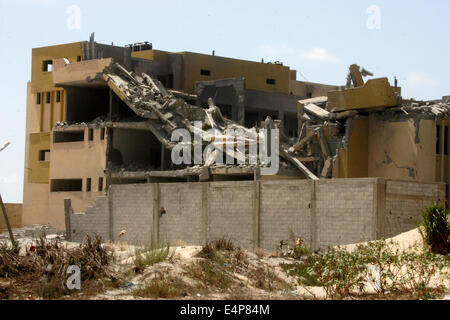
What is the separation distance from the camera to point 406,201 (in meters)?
26.2

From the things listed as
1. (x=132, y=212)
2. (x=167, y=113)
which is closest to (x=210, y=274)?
(x=132, y=212)

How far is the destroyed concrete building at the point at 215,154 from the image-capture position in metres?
26.9

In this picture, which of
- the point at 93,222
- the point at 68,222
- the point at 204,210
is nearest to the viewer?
the point at 204,210

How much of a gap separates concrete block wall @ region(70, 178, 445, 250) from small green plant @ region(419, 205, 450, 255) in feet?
11.6

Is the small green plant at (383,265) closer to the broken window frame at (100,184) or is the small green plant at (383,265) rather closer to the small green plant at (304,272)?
the small green plant at (304,272)

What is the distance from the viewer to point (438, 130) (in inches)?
A: 1334

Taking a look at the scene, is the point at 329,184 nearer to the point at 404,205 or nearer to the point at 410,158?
the point at 404,205

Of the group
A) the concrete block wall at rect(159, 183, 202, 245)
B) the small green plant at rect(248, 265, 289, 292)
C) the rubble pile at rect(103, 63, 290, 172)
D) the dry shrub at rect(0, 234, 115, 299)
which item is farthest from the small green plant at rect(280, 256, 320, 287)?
the rubble pile at rect(103, 63, 290, 172)

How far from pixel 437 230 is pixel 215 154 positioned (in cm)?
1533

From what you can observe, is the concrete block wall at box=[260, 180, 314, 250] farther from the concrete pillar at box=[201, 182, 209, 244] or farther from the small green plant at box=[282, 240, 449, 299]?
the small green plant at box=[282, 240, 449, 299]

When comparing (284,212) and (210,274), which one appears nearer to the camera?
(210,274)

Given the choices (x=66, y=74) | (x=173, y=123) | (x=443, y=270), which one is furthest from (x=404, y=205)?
(x=66, y=74)

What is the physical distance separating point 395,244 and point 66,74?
24856mm

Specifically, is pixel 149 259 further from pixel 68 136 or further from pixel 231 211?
pixel 68 136
